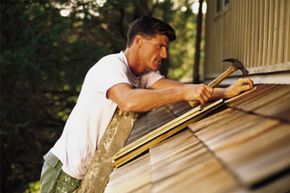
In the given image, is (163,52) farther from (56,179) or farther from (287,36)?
(56,179)

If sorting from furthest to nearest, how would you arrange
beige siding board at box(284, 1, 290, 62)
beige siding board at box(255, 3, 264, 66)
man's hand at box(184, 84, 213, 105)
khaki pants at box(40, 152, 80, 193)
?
beige siding board at box(255, 3, 264, 66), khaki pants at box(40, 152, 80, 193), beige siding board at box(284, 1, 290, 62), man's hand at box(184, 84, 213, 105)

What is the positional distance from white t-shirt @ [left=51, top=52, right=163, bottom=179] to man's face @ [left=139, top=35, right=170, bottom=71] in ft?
0.60

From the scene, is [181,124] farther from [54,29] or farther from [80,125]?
[54,29]

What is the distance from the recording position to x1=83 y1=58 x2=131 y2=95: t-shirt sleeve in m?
3.46

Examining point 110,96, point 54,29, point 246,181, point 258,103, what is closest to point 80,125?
point 110,96

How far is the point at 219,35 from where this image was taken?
839 centimetres

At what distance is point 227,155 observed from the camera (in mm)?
1850

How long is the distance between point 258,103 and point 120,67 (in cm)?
115

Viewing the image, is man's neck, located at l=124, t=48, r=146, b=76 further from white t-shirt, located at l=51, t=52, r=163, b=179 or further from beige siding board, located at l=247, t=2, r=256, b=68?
beige siding board, located at l=247, t=2, r=256, b=68

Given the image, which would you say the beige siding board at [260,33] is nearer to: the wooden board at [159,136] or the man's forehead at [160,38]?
the man's forehead at [160,38]

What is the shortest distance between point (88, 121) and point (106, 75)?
0.44 meters

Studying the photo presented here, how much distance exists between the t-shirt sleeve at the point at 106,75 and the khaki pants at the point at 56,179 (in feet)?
2.28

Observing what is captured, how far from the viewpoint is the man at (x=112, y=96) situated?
335 centimetres

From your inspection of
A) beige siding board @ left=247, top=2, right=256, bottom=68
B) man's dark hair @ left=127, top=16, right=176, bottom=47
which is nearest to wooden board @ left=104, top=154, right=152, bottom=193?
man's dark hair @ left=127, top=16, right=176, bottom=47
